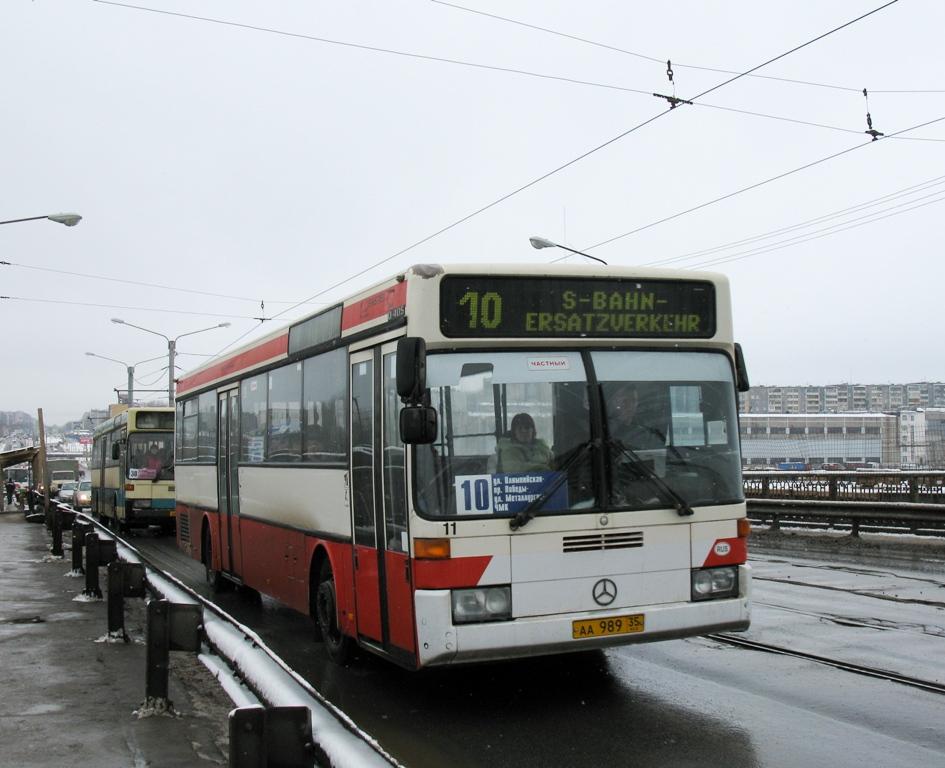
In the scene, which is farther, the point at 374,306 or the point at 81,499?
the point at 81,499

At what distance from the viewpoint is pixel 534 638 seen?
693 cm

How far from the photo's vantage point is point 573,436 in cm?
719

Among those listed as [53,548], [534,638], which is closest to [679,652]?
[534,638]

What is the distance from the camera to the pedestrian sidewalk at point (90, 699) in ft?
20.7

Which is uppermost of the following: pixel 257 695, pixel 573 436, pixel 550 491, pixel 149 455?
pixel 149 455

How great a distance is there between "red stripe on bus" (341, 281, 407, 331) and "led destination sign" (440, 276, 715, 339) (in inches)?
16.2

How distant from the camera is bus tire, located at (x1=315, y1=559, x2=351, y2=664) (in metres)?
8.93

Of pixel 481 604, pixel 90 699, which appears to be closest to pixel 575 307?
pixel 481 604

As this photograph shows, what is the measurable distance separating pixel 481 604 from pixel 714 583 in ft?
5.73

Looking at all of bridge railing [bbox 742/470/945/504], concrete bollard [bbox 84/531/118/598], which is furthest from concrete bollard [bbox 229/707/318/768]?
bridge railing [bbox 742/470/945/504]

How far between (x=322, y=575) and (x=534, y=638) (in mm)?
3067

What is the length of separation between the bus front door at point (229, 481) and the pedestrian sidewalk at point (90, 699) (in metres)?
1.24

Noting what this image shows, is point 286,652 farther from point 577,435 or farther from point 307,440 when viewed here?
point 577,435

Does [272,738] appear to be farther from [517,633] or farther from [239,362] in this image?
[239,362]
